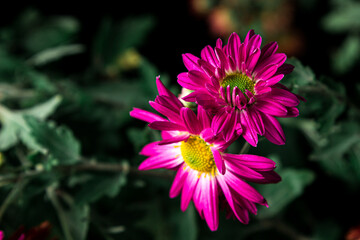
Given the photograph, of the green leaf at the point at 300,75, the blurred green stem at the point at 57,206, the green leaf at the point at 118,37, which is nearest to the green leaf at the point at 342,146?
the green leaf at the point at 300,75

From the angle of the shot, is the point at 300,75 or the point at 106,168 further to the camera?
the point at 106,168

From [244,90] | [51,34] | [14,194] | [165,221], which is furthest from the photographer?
[51,34]

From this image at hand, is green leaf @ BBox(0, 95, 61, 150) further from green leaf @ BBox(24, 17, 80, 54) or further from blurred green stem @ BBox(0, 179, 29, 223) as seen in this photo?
green leaf @ BBox(24, 17, 80, 54)

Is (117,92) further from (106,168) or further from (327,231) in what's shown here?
(327,231)

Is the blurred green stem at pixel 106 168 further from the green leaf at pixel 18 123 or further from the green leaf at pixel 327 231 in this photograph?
the green leaf at pixel 327 231

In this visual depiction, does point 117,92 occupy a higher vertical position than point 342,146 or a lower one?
lower

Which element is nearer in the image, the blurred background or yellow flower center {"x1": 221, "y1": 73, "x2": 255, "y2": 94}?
yellow flower center {"x1": 221, "y1": 73, "x2": 255, "y2": 94}

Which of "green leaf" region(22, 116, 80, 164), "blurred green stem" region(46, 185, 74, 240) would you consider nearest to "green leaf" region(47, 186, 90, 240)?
"blurred green stem" region(46, 185, 74, 240)

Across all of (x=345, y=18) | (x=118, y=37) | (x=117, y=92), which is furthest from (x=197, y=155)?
(x=345, y=18)
